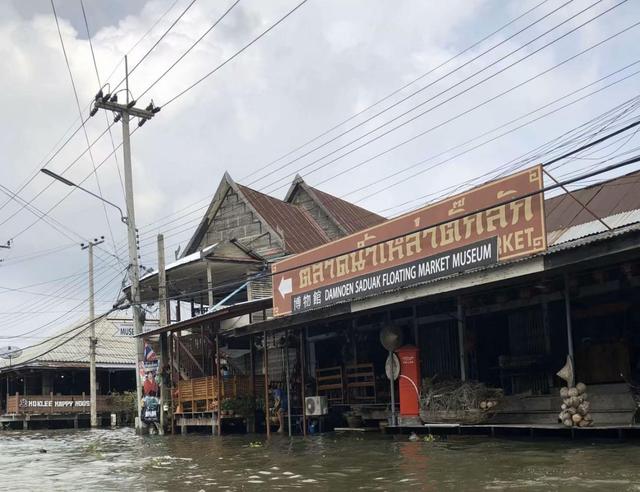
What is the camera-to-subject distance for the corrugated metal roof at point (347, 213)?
3238 centimetres

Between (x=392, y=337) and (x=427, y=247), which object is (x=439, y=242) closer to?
(x=427, y=247)

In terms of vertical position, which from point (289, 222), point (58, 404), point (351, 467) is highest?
point (289, 222)

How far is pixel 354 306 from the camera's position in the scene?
53.2 ft

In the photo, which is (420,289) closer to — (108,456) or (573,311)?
(573,311)

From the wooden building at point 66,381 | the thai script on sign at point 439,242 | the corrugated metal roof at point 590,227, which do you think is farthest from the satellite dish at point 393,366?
the wooden building at point 66,381

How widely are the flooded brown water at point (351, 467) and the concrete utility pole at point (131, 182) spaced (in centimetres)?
771

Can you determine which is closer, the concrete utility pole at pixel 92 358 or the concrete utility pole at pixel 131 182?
the concrete utility pole at pixel 131 182

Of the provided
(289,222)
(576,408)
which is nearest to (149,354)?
(289,222)

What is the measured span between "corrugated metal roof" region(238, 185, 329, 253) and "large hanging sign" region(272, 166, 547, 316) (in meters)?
10.7

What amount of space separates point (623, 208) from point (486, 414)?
22.1ft

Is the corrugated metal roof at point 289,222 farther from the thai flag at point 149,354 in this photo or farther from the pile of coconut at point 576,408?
the pile of coconut at point 576,408

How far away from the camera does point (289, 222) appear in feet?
103

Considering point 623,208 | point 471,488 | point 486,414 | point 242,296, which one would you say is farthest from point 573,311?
point 242,296

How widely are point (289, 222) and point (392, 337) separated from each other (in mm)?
14775
